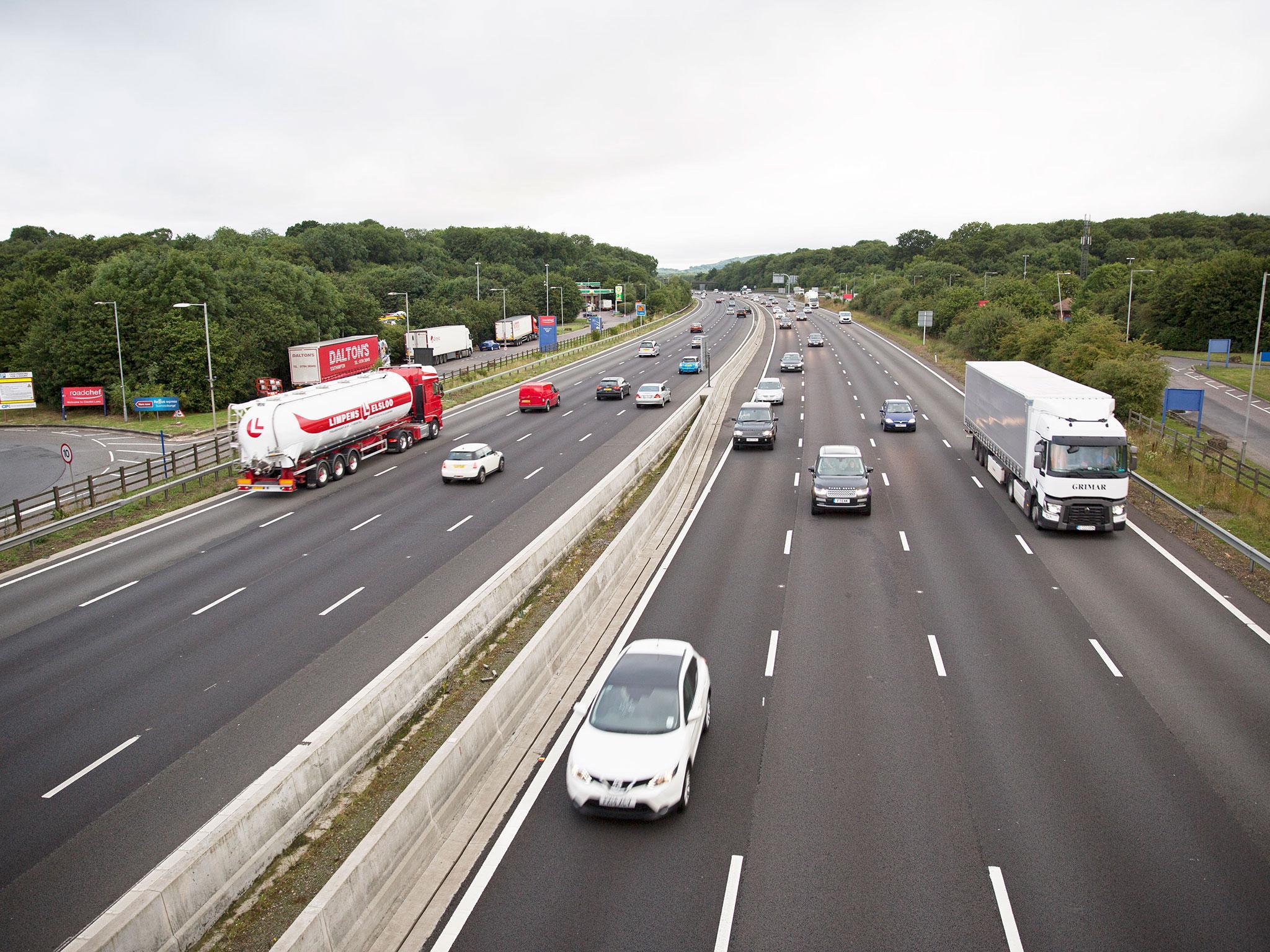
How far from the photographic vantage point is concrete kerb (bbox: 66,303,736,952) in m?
8.24

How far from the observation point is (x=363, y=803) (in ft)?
37.7

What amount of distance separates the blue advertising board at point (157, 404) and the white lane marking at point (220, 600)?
46.1 m

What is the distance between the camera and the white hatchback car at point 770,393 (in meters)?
49.8

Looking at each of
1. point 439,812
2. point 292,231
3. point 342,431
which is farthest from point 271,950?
point 292,231

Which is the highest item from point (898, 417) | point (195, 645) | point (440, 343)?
point (440, 343)

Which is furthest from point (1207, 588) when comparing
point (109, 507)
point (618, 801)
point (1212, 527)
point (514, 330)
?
point (514, 330)

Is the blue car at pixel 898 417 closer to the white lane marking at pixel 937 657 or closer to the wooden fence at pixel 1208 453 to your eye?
the wooden fence at pixel 1208 453

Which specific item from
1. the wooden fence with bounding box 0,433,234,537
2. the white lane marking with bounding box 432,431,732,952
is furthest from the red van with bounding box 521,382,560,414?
the white lane marking with bounding box 432,431,732,952

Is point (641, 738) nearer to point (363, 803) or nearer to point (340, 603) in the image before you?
point (363, 803)

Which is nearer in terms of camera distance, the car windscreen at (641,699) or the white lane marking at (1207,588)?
the car windscreen at (641,699)

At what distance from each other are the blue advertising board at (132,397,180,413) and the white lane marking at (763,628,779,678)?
5703 centimetres

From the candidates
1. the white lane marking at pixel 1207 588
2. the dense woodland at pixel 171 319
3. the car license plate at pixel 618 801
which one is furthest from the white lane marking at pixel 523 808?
the dense woodland at pixel 171 319

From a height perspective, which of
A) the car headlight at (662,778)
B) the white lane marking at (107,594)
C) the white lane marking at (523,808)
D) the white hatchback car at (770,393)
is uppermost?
the white hatchback car at (770,393)

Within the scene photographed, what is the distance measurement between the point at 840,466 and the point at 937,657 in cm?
1233
